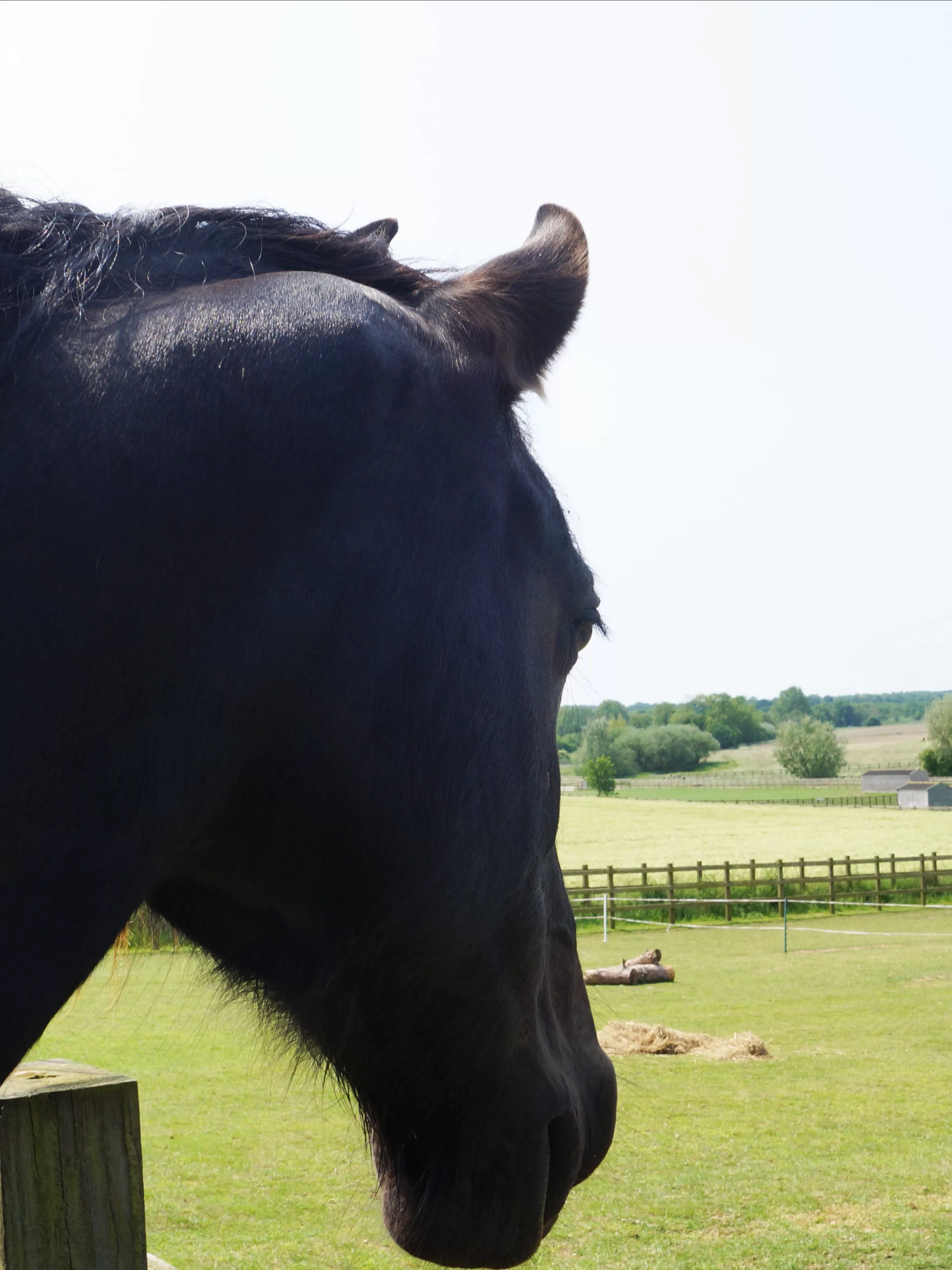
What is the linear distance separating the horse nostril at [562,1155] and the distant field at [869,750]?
274ft

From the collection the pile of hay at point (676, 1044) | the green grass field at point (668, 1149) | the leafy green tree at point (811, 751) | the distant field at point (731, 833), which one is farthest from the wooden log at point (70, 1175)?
the leafy green tree at point (811, 751)

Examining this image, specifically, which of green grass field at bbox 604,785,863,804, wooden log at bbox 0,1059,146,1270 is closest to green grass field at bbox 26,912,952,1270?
wooden log at bbox 0,1059,146,1270

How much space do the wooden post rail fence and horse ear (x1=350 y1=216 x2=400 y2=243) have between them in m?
23.9

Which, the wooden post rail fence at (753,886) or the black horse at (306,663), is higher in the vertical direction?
→ the black horse at (306,663)

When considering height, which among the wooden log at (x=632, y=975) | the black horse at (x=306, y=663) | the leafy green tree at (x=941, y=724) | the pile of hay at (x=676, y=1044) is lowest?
the wooden log at (x=632, y=975)

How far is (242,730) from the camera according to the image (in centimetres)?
83

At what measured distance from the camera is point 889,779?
69688mm

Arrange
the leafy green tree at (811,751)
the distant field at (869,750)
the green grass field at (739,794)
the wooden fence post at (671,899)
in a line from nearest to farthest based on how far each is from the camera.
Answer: the wooden fence post at (671,899), the green grass field at (739,794), the leafy green tree at (811,751), the distant field at (869,750)

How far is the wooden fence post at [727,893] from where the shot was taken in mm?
24969

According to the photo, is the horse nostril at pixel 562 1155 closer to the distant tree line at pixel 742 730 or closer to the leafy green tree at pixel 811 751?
the distant tree line at pixel 742 730

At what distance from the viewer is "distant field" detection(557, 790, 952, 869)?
34969 millimetres

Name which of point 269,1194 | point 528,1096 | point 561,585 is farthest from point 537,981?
point 269,1194

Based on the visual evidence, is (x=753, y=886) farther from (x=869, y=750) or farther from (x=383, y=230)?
(x=869, y=750)

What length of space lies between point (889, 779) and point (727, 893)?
48183 mm
